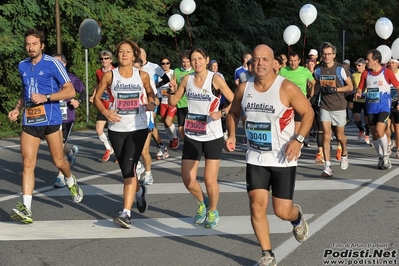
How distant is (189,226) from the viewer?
8.31 meters

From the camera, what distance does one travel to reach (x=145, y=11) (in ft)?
94.8

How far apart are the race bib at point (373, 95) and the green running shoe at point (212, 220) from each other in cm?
545

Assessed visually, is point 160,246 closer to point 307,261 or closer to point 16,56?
point 307,261

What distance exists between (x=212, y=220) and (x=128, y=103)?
157 cm

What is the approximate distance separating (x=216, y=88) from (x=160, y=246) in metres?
2.02

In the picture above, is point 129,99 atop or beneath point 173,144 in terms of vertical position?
atop

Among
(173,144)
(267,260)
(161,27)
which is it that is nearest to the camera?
(267,260)

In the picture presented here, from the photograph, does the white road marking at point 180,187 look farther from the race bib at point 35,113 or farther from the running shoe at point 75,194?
the race bib at point 35,113

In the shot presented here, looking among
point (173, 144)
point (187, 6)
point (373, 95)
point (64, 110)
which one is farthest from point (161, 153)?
point (187, 6)

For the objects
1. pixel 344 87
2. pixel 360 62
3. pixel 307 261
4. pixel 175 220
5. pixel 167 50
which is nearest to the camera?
pixel 307 261

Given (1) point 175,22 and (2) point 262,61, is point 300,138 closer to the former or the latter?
(2) point 262,61

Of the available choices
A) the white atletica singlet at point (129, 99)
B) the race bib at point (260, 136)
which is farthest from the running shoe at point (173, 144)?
the race bib at point (260, 136)

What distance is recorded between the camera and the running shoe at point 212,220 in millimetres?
8195

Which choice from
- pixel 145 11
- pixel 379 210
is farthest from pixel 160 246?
pixel 145 11
